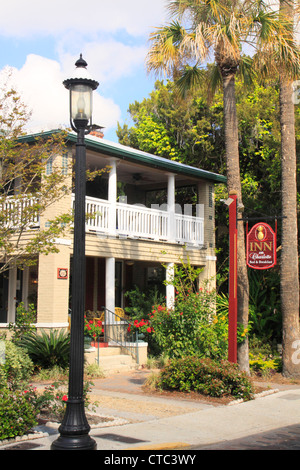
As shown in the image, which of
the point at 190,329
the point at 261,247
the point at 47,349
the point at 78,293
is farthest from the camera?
the point at 261,247

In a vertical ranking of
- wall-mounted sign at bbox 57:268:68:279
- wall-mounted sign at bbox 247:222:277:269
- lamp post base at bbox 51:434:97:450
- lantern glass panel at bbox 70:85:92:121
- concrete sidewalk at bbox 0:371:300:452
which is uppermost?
lantern glass panel at bbox 70:85:92:121

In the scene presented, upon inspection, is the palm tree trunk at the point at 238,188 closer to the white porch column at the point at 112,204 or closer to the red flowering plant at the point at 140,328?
the red flowering plant at the point at 140,328

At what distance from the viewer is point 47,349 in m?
13.1

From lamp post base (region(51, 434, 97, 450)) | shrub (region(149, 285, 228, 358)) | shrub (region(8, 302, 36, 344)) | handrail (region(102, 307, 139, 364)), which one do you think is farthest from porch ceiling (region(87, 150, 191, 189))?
lamp post base (region(51, 434, 97, 450))

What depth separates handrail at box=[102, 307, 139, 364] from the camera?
15.9 meters

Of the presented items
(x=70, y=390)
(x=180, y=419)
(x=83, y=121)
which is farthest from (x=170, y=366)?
(x=83, y=121)

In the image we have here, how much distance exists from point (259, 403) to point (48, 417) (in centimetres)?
433

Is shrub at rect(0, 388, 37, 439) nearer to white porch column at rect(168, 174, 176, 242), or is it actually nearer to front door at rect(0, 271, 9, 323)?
front door at rect(0, 271, 9, 323)

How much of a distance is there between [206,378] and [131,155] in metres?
7.67

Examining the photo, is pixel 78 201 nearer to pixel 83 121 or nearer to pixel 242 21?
pixel 83 121

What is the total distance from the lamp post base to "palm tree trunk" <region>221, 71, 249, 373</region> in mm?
8425

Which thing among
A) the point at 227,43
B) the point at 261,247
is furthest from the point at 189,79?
the point at 261,247

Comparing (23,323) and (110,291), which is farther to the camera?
(110,291)

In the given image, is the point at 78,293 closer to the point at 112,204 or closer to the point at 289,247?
the point at 289,247
